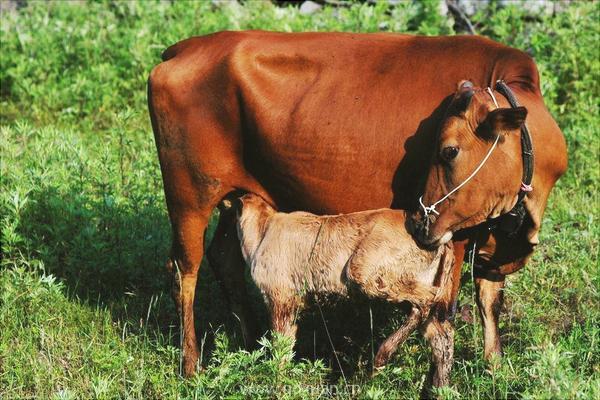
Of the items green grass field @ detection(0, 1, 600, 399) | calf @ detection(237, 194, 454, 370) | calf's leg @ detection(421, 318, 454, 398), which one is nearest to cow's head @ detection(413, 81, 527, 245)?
calf @ detection(237, 194, 454, 370)

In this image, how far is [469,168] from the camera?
5.26 m

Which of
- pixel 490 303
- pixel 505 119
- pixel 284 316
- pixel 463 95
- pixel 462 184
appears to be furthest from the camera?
pixel 490 303

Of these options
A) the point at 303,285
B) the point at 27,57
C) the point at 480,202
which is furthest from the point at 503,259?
the point at 27,57

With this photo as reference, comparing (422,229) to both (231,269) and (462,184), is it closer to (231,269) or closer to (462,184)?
(462,184)

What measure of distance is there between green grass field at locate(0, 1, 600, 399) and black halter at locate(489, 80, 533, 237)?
59 cm

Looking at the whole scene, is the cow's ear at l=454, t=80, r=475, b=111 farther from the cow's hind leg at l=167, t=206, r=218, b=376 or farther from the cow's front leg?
the cow's hind leg at l=167, t=206, r=218, b=376

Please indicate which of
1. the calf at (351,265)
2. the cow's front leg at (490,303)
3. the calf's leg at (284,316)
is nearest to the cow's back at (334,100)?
the calf at (351,265)

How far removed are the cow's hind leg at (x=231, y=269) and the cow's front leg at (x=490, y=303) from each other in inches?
59.5

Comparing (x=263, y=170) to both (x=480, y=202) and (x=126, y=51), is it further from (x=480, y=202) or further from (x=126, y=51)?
(x=126, y=51)

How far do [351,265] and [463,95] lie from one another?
1072mm

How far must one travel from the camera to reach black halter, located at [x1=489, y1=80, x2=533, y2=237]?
523 cm

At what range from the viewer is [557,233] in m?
7.70

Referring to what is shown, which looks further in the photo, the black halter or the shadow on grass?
the shadow on grass

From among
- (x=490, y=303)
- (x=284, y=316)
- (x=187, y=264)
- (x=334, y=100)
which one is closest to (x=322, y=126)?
(x=334, y=100)
